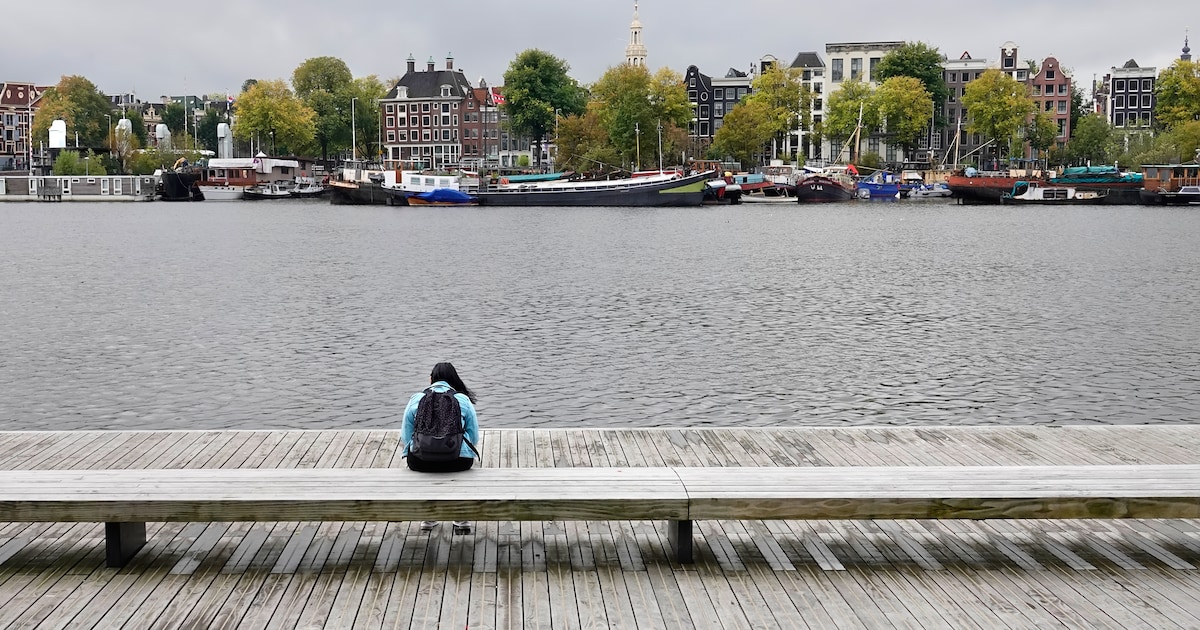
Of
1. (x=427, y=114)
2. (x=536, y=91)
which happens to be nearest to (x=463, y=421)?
(x=536, y=91)

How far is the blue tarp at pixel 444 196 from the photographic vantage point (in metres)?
105

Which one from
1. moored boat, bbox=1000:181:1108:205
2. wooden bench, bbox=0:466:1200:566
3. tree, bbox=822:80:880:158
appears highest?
tree, bbox=822:80:880:158

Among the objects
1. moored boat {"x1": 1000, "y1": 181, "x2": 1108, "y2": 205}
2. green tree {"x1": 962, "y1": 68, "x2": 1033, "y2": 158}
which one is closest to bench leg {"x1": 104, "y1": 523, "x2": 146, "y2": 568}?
moored boat {"x1": 1000, "y1": 181, "x2": 1108, "y2": 205}

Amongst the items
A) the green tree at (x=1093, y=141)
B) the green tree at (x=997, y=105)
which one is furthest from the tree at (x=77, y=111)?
the green tree at (x=1093, y=141)

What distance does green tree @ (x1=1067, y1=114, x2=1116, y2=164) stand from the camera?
123 m

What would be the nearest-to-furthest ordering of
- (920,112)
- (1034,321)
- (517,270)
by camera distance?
(1034,321), (517,270), (920,112)

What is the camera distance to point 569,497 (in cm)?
740

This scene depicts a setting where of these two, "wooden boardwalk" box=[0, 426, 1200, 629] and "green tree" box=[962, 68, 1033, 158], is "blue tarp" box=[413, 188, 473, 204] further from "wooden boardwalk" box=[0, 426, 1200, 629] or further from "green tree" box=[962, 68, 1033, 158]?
"wooden boardwalk" box=[0, 426, 1200, 629]

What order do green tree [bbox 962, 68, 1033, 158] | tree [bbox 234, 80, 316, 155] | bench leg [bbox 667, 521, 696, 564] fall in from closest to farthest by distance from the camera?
1. bench leg [bbox 667, 521, 696, 564]
2. green tree [bbox 962, 68, 1033, 158]
3. tree [bbox 234, 80, 316, 155]

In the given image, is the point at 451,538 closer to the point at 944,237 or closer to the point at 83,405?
the point at 83,405

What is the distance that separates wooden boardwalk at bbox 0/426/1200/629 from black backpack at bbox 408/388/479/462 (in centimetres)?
63

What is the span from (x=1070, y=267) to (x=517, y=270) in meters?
19.4

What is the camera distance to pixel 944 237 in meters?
62.4

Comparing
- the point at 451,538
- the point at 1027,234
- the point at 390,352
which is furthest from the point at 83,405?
the point at 1027,234
